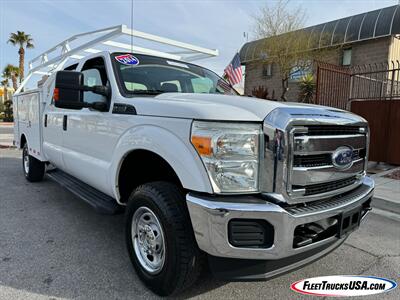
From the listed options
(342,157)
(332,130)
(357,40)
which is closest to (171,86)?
(332,130)

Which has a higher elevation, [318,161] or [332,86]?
[332,86]

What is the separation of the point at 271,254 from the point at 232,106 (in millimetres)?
991

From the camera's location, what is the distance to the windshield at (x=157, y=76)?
314 centimetres

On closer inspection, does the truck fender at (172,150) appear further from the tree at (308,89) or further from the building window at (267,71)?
the building window at (267,71)

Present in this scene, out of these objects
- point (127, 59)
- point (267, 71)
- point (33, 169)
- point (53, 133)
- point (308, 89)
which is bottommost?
point (33, 169)

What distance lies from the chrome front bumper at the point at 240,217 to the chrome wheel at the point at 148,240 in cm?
44

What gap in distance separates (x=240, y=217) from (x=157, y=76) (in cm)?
197

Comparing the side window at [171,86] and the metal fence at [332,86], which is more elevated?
the metal fence at [332,86]

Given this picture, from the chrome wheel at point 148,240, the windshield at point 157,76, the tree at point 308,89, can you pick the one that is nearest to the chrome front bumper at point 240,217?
the chrome wheel at point 148,240

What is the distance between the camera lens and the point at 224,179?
2010 millimetres

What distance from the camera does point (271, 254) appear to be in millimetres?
1975

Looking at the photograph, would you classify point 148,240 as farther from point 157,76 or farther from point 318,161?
point 157,76

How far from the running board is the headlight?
1382mm

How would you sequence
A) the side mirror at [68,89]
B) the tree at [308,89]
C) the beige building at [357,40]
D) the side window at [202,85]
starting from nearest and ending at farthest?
the side mirror at [68,89] < the side window at [202,85] < the tree at [308,89] < the beige building at [357,40]
